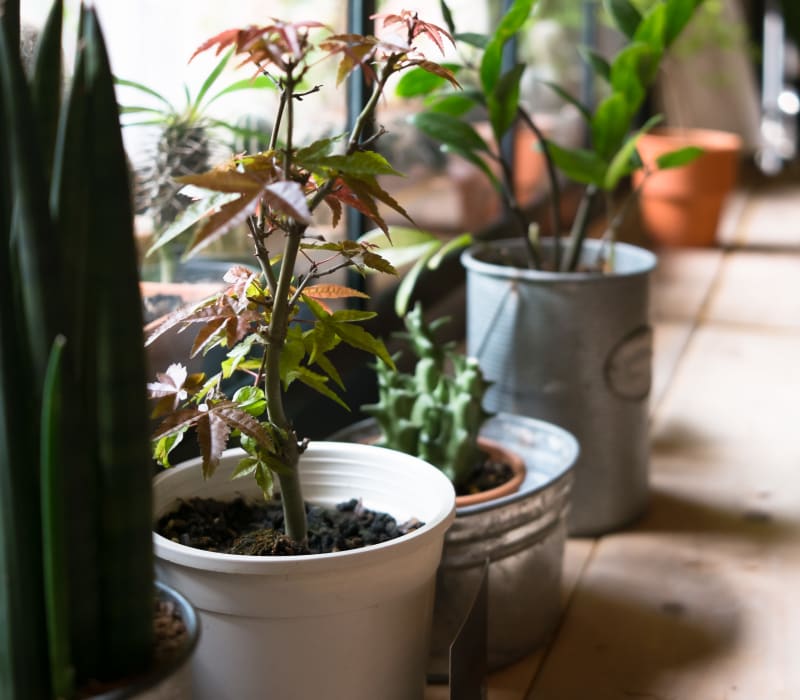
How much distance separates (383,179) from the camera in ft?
7.08

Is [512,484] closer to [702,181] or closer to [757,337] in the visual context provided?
[757,337]

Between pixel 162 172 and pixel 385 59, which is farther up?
pixel 385 59

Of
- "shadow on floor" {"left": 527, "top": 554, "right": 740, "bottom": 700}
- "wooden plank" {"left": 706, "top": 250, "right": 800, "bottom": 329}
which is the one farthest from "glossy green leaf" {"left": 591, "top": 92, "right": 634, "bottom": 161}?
"wooden plank" {"left": 706, "top": 250, "right": 800, "bottom": 329}

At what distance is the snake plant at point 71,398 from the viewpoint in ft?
2.36

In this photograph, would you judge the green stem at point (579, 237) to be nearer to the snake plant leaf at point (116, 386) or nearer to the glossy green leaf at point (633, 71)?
the glossy green leaf at point (633, 71)

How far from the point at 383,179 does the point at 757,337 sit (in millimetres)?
1313

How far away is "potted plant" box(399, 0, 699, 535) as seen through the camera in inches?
65.6

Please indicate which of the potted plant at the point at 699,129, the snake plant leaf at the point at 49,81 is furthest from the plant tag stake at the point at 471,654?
the potted plant at the point at 699,129

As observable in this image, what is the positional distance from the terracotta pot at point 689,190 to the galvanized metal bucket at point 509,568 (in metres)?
2.52

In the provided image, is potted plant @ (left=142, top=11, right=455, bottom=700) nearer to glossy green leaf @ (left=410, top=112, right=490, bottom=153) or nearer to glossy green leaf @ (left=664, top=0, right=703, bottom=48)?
glossy green leaf @ (left=410, top=112, right=490, bottom=153)

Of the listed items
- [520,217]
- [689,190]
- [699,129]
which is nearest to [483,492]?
[520,217]

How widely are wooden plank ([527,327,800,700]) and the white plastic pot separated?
352mm

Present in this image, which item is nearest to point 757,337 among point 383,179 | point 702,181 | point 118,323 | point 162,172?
point 702,181

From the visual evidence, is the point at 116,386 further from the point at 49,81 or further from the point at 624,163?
the point at 624,163
